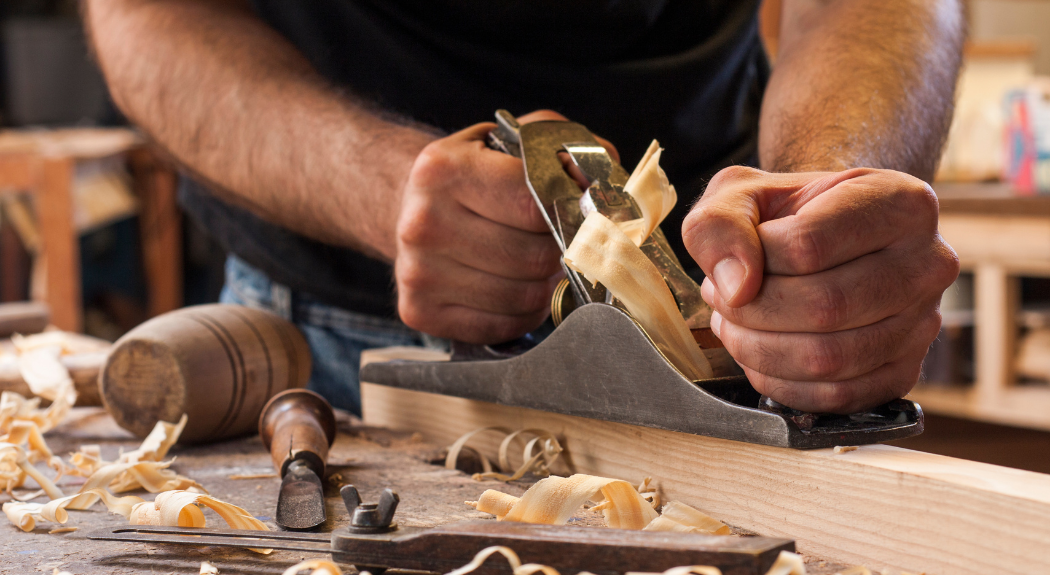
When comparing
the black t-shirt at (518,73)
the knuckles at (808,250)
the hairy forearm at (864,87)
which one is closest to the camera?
the knuckles at (808,250)

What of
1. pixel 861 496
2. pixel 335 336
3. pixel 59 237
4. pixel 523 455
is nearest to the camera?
pixel 861 496

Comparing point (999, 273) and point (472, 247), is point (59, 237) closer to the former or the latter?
point (472, 247)

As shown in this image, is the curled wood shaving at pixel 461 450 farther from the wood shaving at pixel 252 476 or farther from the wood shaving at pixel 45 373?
the wood shaving at pixel 45 373

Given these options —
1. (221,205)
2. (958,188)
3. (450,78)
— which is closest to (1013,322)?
(958,188)

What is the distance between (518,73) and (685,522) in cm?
74

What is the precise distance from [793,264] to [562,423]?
0.31 metres

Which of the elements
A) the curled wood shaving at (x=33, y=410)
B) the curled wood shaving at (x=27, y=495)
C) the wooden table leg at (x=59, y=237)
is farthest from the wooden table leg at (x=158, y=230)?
the curled wood shaving at (x=27, y=495)

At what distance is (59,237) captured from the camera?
267cm

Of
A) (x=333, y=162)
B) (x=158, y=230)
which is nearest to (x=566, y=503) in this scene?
(x=333, y=162)

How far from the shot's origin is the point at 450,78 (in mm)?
1208

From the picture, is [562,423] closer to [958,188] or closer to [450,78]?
[450,78]

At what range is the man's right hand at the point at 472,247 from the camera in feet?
2.82

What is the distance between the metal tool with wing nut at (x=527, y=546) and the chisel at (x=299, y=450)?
0.23ft

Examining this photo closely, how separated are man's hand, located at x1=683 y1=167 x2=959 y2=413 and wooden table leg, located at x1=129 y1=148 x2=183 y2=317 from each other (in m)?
4.23
